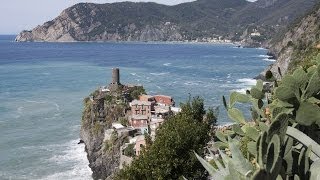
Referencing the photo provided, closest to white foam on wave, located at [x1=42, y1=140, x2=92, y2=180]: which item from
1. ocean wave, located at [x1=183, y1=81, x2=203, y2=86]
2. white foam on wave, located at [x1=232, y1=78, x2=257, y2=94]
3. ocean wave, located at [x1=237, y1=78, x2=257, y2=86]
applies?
white foam on wave, located at [x1=232, y1=78, x2=257, y2=94]

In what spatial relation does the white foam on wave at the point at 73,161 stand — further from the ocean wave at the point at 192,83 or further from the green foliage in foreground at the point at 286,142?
the green foliage in foreground at the point at 286,142

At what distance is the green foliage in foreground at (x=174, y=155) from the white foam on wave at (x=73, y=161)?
71.0ft

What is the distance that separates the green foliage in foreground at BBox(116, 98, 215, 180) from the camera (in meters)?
15.9

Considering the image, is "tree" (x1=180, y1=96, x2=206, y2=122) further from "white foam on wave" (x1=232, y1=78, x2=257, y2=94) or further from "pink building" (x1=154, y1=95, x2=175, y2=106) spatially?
"white foam on wave" (x1=232, y1=78, x2=257, y2=94)

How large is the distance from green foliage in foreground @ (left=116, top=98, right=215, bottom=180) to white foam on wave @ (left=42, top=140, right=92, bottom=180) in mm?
21643

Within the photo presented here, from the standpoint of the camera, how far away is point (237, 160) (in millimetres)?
2805

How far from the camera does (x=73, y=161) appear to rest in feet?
139

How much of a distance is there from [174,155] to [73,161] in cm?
2723

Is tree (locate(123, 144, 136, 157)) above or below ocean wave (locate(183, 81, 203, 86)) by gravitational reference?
above

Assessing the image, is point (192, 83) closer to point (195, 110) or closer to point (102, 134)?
point (102, 134)

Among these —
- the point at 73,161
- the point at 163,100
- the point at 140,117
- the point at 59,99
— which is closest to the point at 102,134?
the point at 140,117

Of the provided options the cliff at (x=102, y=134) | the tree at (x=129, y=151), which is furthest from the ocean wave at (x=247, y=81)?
the tree at (x=129, y=151)

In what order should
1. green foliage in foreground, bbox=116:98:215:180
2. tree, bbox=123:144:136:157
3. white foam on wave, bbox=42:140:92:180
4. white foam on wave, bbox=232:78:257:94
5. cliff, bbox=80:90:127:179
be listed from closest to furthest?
green foliage in foreground, bbox=116:98:215:180, tree, bbox=123:144:136:157, white foam on wave, bbox=42:140:92:180, cliff, bbox=80:90:127:179, white foam on wave, bbox=232:78:257:94

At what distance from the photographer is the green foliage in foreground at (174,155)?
52.1 feet
